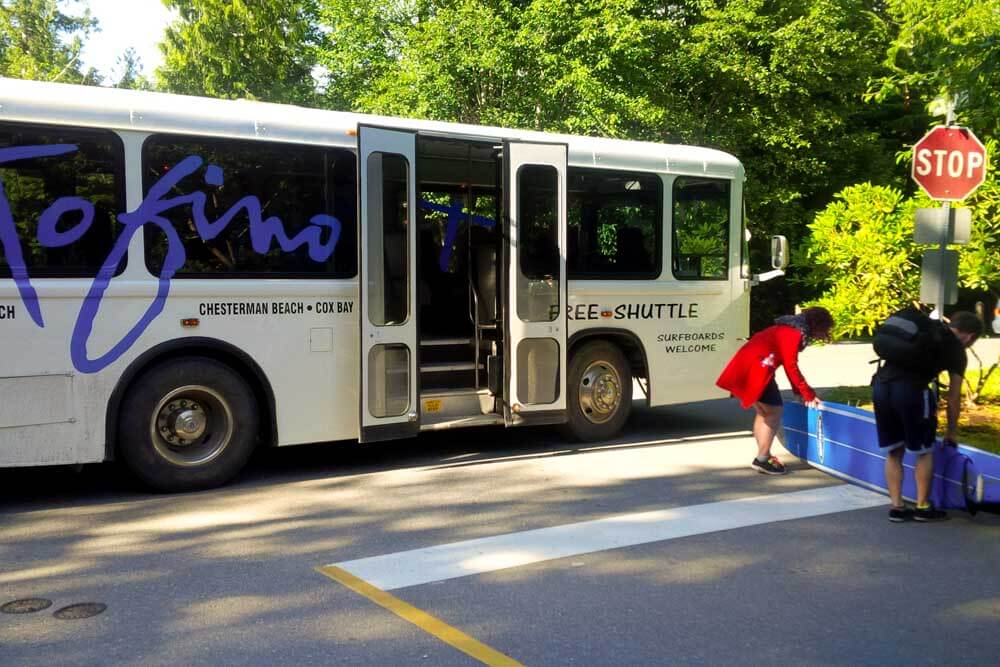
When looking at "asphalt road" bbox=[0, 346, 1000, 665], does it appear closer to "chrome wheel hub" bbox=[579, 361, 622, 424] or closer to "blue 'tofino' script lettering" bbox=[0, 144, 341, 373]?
"chrome wheel hub" bbox=[579, 361, 622, 424]

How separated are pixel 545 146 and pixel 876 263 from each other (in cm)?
477

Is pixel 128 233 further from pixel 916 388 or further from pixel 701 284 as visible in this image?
pixel 701 284

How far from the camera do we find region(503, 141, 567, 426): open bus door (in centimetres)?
940

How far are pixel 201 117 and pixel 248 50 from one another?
1041 inches

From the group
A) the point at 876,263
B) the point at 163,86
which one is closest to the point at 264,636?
the point at 876,263

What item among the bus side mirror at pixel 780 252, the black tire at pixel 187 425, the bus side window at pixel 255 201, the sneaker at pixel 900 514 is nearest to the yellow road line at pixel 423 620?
the black tire at pixel 187 425

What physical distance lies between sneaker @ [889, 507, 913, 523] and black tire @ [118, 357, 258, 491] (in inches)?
187

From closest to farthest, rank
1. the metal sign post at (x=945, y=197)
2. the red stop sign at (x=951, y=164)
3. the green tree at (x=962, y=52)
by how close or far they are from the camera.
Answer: the green tree at (x=962, y=52)
the metal sign post at (x=945, y=197)
the red stop sign at (x=951, y=164)

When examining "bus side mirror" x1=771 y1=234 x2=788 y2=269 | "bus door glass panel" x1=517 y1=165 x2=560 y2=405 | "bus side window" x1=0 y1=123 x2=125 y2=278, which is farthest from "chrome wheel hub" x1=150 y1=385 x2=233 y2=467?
"bus side mirror" x1=771 y1=234 x2=788 y2=269

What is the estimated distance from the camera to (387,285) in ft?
28.1

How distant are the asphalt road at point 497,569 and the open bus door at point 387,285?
2.04ft

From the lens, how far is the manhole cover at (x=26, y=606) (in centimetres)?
514

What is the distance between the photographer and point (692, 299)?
35.4ft

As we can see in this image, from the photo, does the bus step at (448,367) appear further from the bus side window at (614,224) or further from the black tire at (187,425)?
the black tire at (187,425)
